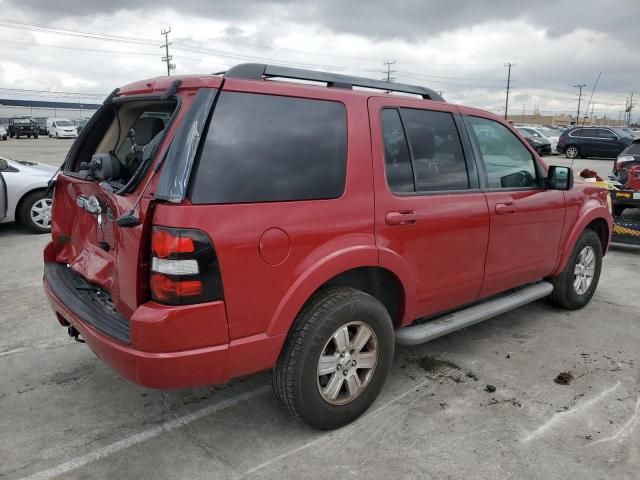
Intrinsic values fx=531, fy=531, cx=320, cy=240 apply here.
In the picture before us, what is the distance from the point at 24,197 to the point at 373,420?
23.0 ft

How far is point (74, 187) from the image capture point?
328 cm

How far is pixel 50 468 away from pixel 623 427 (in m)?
3.11

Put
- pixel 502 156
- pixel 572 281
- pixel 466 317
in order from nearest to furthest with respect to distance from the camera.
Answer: pixel 466 317 → pixel 502 156 → pixel 572 281

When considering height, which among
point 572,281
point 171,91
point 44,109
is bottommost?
point 572,281

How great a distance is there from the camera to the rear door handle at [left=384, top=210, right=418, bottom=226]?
304 cm

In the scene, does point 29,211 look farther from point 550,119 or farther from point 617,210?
point 550,119

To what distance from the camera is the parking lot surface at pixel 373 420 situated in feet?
8.80

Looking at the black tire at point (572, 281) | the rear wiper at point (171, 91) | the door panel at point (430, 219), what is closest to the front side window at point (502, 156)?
the door panel at point (430, 219)

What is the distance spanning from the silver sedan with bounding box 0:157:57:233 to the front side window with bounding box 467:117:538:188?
6.61 m

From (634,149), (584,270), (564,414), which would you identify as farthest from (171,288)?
(634,149)

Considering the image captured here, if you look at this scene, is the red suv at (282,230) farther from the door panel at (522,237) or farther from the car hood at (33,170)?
the car hood at (33,170)

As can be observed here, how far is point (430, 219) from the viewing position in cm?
326

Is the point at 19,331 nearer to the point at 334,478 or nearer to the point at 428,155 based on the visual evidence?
the point at 334,478

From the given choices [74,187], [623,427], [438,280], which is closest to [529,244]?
[438,280]
